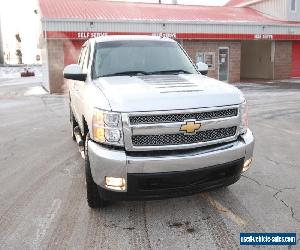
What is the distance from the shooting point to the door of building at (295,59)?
87.1 ft

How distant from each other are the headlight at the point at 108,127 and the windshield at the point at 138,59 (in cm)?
136

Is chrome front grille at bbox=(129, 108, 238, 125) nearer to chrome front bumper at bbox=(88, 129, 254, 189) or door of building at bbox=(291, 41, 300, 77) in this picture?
chrome front bumper at bbox=(88, 129, 254, 189)

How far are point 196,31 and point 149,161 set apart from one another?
20.0 meters

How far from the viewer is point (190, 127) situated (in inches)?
145

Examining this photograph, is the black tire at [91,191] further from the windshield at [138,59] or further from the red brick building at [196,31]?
the red brick building at [196,31]

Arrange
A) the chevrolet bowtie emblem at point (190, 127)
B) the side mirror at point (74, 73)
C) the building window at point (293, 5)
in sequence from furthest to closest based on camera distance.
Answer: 1. the building window at point (293, 5)
2. the side mirror at point (74, 73)
3. the chevrolet bowtie emblem at point (190, 127)

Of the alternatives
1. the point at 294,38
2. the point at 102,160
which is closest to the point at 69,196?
the point at 102,160

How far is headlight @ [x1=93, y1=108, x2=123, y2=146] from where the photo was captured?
3.62m

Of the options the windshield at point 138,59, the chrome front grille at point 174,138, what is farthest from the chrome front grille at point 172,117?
the windshield at point 138,59

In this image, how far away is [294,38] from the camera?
2545 centimetres

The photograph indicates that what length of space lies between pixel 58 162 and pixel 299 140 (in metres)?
5.22

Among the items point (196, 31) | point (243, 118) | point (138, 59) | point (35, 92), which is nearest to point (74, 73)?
point (138, 59)

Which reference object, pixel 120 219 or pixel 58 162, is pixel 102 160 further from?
pixel 58 162

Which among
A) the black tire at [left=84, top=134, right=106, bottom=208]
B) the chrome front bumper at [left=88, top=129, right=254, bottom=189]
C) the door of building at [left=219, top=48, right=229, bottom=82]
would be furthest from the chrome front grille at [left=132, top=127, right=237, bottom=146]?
the door of building at [left=219, top=48, right=229, bottom=82]
